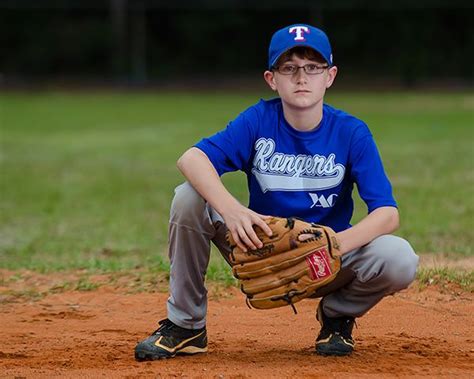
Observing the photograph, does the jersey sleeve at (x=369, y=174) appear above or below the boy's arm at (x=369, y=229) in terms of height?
above

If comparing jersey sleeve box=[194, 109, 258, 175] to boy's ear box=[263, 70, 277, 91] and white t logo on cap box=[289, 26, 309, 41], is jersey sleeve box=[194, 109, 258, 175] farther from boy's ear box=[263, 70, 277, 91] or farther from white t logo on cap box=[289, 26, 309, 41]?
white t logo on cap box=[289, 26, 309, 41]

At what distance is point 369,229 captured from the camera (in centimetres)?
387

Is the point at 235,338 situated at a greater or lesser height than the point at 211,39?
lesser

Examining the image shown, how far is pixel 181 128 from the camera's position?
20594 millimetres

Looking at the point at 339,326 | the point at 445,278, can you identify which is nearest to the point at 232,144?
the point at 339,326

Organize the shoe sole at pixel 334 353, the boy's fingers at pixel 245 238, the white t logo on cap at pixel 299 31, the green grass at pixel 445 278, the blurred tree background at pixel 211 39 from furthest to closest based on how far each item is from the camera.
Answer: the blurred tree background at pixel 211 39 < the green grass at pixel 445 278 < the shoe sole at pixel 334 353 < the white t logo on cap at pixel 299 31 < the boy's fingers at pixel 245 238

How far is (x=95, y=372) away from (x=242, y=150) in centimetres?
108

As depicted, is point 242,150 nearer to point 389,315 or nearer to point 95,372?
point 95,372

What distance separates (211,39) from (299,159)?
30.7 metres

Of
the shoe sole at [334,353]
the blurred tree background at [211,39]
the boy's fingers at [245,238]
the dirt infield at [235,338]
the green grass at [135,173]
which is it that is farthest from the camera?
the blurred tree background at [211,39]

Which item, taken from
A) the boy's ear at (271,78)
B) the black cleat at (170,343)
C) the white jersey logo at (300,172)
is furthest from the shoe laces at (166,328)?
the boy's ear at (271,78)

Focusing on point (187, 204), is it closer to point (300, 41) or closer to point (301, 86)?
point (301, 86)

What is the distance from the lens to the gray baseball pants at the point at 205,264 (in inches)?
153

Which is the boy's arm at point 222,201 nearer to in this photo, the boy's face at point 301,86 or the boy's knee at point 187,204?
the boy's knee at point 187,204
